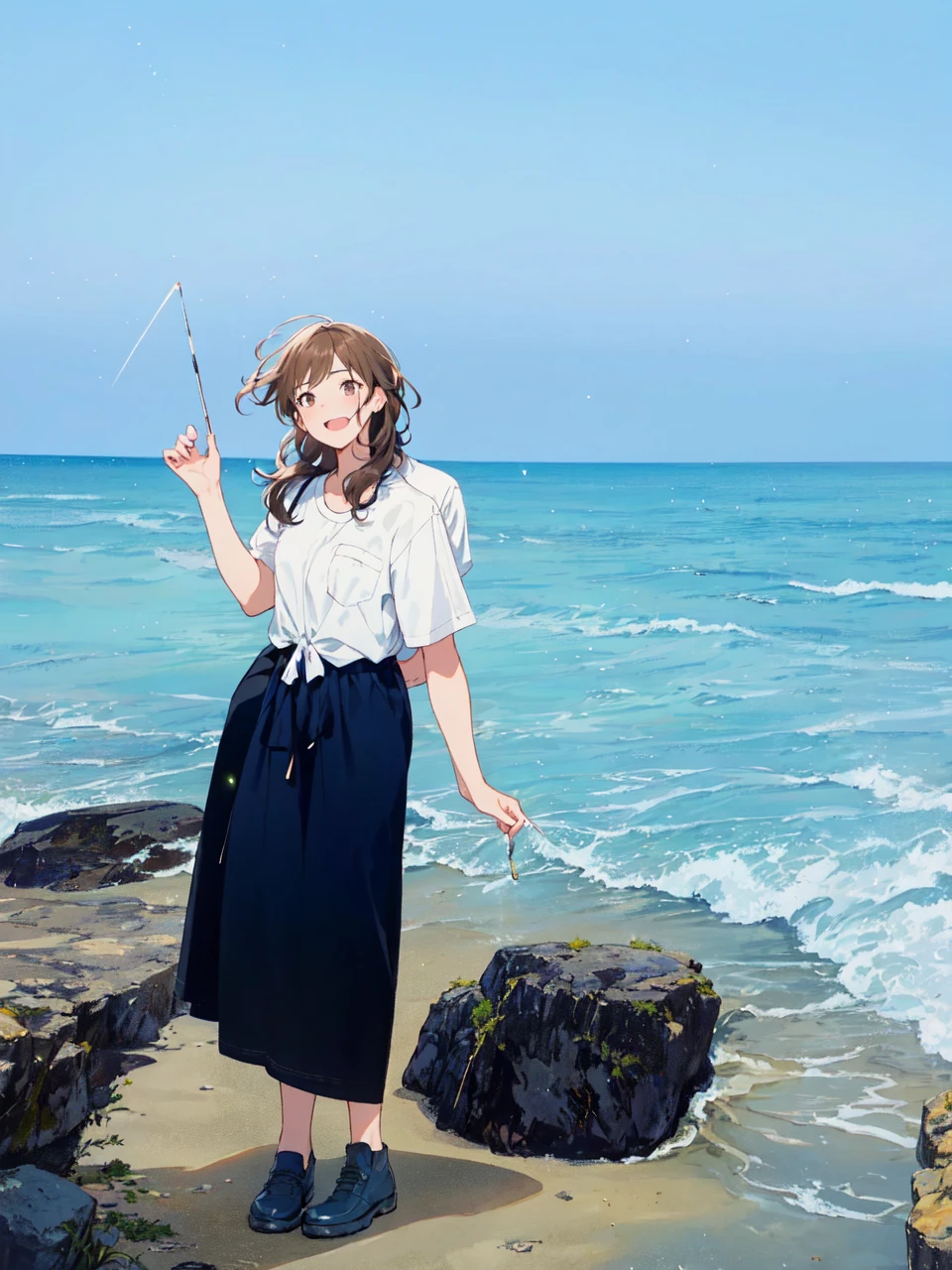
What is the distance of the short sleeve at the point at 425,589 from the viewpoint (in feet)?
9.66

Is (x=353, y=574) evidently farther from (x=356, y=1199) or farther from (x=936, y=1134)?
(x=936, y=1134)

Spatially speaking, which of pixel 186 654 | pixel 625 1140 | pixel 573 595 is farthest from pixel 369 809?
pixel 573 595

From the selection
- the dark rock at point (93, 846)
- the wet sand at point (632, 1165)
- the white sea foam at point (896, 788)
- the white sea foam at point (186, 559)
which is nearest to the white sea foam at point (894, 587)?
the white sea foam at point (186, 559)

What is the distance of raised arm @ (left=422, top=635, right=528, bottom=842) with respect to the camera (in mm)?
3014

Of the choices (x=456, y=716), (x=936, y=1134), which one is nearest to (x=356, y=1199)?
(x=456, y=716)

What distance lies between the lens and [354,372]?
3.02 m

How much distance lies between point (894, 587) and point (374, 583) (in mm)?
23560

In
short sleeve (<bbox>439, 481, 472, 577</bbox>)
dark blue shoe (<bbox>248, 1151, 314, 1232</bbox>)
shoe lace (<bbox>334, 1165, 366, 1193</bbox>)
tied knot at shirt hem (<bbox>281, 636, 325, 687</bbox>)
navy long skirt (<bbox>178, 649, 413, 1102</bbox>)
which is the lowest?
dark blue shoe (<bbox>248, 1151, 314, 1232</bbox>)

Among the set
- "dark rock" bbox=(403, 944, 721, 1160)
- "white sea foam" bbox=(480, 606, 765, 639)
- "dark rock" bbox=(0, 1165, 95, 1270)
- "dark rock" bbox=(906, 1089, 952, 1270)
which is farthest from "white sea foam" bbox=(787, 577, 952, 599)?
"dark rock" bbox=(0, 1165, 95, 1270)

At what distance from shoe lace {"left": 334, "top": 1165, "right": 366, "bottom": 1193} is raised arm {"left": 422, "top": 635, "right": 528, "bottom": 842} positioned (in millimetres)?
952

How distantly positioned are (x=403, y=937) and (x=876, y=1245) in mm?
3146

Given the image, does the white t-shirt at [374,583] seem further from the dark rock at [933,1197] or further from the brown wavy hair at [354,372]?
the dark rock at [933,1197]

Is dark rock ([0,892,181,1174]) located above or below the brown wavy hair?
below

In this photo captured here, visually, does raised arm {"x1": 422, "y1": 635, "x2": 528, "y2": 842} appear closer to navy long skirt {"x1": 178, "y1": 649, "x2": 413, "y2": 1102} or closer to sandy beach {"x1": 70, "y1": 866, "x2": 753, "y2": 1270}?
navy long skirt {"x1": 178, "y1": 649, "x2": 413, "y2": 1102}
